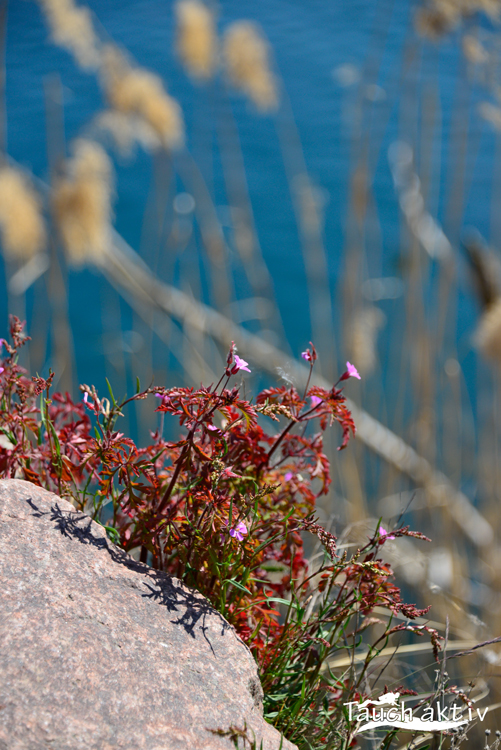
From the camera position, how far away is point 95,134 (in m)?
1.74

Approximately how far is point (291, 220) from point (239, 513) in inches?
110

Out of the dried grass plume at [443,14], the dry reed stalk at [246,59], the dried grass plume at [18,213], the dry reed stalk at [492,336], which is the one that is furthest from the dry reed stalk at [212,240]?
the dry reed stalk at [492,336]

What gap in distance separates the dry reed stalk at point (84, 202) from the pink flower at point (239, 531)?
1.03 m

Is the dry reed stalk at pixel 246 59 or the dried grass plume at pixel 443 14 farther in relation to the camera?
the dry reed stalk at pixel 246 59

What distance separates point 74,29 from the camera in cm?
147

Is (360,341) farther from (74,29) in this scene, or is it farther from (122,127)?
(74,29)

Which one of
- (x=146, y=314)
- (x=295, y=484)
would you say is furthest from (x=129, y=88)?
(x=295, y=484)

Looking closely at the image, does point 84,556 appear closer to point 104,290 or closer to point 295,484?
point 295,484

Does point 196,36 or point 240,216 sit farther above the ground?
point 196,36

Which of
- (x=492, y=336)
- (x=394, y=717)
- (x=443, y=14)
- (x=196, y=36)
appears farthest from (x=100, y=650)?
(x=443, y=14)

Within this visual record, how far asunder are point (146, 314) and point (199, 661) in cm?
172

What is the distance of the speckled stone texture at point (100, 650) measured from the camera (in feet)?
1.22

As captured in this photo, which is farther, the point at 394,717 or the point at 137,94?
the point at 137,94

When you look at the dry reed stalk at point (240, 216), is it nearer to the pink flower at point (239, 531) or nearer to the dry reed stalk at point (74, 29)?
the dry reed stalk at point (74, 29)
